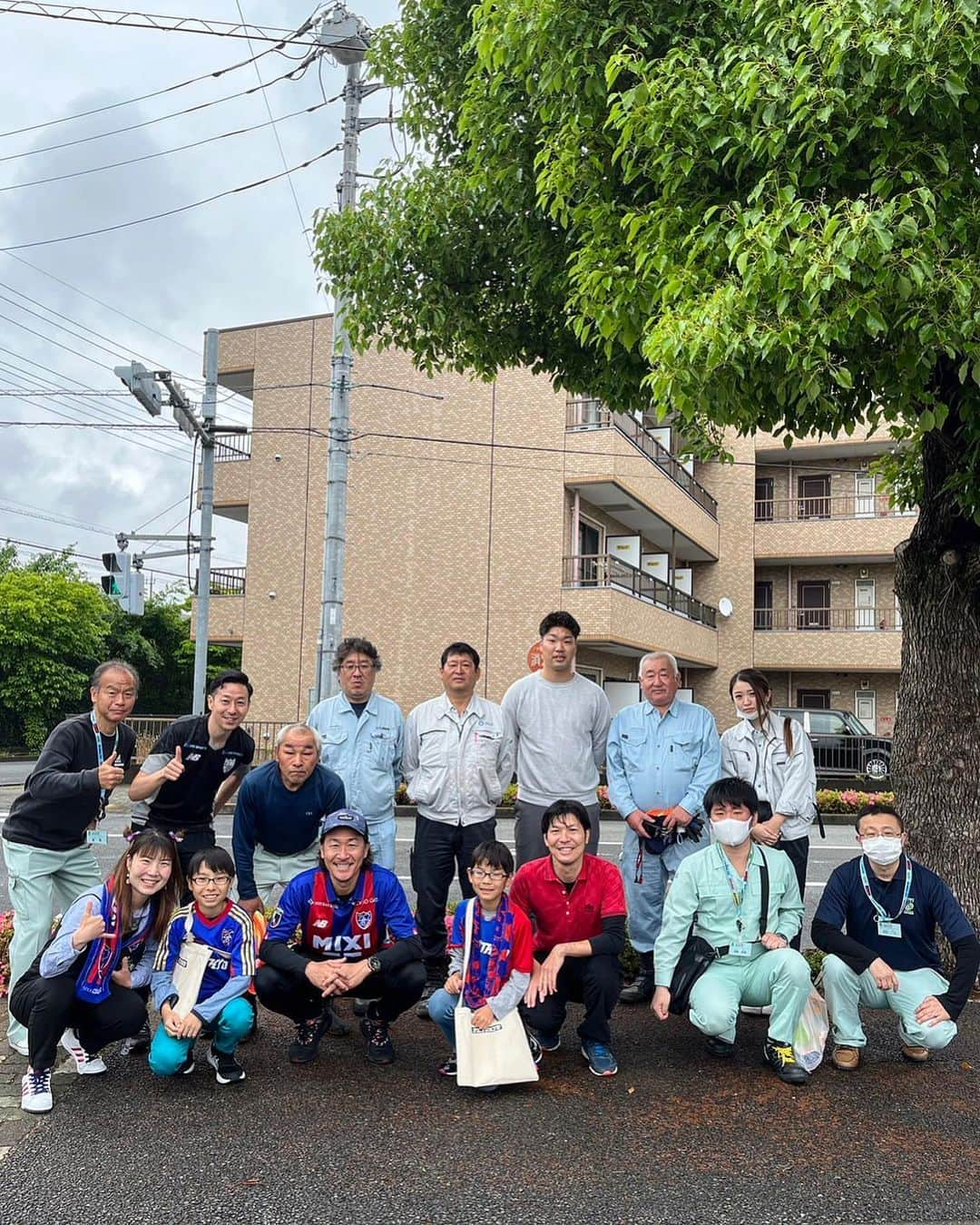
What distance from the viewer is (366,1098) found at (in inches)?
170

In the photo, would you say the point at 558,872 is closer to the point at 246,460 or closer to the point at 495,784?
the point at 495,784

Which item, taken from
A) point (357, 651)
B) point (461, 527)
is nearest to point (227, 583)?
point (461, 527)

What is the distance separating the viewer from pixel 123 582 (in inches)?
620

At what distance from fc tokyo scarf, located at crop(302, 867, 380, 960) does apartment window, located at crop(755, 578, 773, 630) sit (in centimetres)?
2676

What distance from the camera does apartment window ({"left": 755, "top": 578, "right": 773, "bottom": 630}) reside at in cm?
3019

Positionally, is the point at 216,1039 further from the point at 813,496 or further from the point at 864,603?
the point at 813,496

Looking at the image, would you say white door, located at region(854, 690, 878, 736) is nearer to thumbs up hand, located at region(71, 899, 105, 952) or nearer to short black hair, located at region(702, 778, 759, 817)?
short black hair, located at region(702, 778, 759, 817)

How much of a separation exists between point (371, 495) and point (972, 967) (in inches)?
754

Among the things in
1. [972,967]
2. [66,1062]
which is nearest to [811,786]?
[972,967]

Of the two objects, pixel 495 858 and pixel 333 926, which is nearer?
pixel 495 858

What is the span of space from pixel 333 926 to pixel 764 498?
28033 mm

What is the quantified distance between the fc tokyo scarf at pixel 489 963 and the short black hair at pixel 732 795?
1.16 m

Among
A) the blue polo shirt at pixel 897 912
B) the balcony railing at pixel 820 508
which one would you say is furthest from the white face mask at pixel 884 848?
the balcony railing at pixel 820 508

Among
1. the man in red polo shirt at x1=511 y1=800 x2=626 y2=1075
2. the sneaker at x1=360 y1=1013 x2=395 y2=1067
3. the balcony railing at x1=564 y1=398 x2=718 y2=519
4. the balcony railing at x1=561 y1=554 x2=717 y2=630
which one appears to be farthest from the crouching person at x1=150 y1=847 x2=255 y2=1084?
the balcony railing at x1=561 y1=554 x2=717 y2=630
